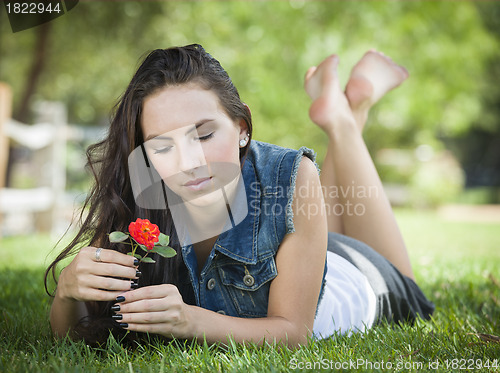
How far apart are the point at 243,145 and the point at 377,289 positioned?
2.94 ft

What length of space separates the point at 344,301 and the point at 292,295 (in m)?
0.53

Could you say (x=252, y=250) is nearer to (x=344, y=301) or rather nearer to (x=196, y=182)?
(x=196, y=182)

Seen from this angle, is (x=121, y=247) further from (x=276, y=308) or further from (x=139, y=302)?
(x=276, y=308)

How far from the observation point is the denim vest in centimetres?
183

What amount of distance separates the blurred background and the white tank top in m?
3.92

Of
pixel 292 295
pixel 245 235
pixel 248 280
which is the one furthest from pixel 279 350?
pixel 245 235

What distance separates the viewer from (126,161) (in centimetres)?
192

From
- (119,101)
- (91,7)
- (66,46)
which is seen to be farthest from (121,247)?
(66,46)

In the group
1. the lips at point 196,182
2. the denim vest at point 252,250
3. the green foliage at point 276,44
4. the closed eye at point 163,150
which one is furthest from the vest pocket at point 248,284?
the green foliage at point 276,44

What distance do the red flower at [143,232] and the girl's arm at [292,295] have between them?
0.15m

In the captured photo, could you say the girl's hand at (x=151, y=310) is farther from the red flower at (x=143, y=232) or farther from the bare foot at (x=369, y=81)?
the bare foot at (x=369, y=81)

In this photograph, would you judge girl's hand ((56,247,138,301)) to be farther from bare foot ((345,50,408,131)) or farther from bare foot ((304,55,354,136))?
bare foot ((345,50,408,131))

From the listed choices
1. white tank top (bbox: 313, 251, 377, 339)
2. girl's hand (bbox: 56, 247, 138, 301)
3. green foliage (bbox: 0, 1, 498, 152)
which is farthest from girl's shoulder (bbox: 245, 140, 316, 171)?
green foliage (bbox: 0, 1, 498, 152)

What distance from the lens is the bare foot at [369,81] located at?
121 inches
